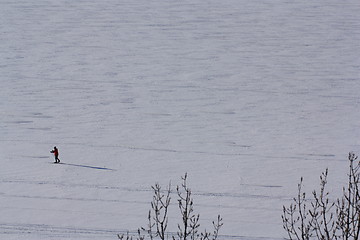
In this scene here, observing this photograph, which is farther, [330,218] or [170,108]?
[170,108]

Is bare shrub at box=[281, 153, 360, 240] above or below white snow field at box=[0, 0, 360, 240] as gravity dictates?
below

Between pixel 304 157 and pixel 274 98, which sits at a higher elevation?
pixel 274 98

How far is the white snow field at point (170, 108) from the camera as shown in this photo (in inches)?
523

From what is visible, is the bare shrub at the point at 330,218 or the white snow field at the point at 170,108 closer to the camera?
the bare shrub at the point at 330,218

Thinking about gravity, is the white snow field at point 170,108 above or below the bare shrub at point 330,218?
above

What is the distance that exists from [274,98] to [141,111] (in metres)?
4.10

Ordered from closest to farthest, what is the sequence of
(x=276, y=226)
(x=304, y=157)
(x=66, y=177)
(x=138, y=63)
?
1. (x=276, y=226)
2. (x=66, y=177)
3. (x=304, y=157)
4. (x=138, y=63)

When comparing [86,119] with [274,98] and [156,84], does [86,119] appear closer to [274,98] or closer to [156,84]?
[156,84]

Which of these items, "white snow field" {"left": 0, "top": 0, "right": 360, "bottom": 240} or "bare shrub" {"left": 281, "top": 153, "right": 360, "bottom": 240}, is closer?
"bare shrub" {"left": 281, "top": 153, "right": 360, "bottom": 240}

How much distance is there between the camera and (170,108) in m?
17.5

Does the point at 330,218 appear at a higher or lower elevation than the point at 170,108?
lower

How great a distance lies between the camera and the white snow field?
13.3 metres

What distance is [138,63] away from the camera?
19984mm

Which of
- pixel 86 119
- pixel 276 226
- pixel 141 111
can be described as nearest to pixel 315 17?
pixel 141 111
